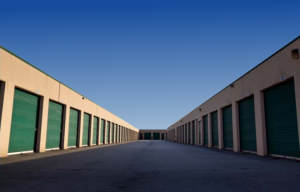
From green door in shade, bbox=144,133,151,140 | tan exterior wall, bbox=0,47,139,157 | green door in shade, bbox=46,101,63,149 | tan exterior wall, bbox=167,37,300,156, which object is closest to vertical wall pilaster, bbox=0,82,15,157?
tan exterior wall, bbox=0,47,139,157

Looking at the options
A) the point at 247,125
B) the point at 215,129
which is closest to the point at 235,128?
the point at 247,125

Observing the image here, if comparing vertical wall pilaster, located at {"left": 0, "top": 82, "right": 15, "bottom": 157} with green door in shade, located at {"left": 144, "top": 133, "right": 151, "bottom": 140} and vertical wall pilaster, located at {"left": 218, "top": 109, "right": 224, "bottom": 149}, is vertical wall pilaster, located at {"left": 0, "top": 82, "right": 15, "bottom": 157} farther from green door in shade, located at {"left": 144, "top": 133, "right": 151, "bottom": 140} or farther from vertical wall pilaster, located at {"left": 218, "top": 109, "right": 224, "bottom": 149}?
green door in shade, located at {"left": 144, "top": 133, "right": 151, "bottom": 140}

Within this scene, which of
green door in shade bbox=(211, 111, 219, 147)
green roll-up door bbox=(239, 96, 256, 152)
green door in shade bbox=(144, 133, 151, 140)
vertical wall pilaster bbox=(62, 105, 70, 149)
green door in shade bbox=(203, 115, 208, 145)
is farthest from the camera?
green door in shade bbox=(144, 133, 151, 140)

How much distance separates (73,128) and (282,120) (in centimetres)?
1766

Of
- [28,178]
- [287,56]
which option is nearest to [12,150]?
[28,178]

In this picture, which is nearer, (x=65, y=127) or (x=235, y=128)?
(x=235, y=128)

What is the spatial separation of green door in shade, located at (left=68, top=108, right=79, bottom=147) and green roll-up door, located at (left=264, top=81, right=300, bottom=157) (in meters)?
16.2

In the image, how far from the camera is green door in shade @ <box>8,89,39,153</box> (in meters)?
13.7

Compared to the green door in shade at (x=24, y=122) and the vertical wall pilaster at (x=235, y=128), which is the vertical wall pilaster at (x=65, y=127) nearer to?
the green door in shade at (x=24, y=122)

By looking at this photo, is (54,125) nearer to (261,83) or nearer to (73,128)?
(73,128)

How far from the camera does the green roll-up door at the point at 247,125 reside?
1602 centimetres

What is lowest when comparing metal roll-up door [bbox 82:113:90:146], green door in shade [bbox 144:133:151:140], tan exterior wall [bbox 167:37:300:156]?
green door in shade [bbox 144:133:151:140]

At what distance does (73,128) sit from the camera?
23.4 metres

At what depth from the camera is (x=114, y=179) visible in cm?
620
